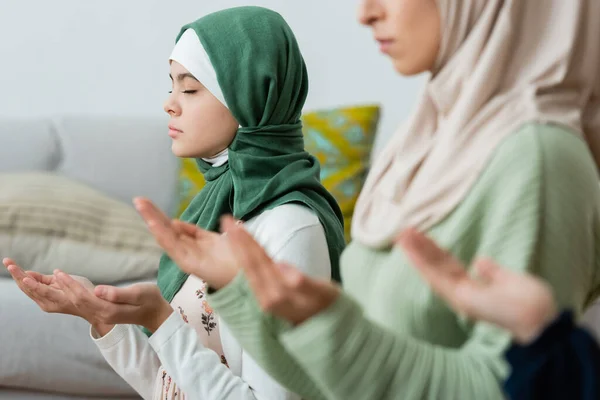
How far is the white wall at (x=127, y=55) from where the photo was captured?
3230 millimetres

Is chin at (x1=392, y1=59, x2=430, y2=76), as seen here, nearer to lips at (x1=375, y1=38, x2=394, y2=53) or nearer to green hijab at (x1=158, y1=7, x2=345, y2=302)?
lips at (x1=375, y1=38, x2=394, y2=53)

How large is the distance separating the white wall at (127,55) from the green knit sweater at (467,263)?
94.2 inches

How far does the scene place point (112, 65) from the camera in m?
3.33

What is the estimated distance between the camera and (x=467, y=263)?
861 mm

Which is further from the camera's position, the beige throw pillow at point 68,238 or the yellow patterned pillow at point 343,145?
the yellow patterned pillow at point 343,145

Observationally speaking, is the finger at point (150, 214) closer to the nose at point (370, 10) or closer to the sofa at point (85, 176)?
the nose at point (370, 10)

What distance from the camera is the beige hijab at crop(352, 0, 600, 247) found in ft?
2.87

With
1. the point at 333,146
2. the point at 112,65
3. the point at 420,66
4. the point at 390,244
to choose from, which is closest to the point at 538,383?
the point at 390,244

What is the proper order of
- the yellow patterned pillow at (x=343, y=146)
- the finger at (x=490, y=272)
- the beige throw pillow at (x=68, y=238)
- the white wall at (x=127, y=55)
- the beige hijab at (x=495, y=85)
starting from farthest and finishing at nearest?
1. the white wall at (x=127, y=55)
2. the yellow patterned pillow at (x=343, y=146)
3. the beige throw pillow at (x=68, y=238)
4. the beige hijab at (x=495, y=85)
5. the finger at (x=490, y=272)

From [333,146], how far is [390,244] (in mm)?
1971

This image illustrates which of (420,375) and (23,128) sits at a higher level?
(420,375)

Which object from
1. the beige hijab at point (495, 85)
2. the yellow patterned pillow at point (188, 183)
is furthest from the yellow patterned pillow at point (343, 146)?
the beige hijab at point (495, 85)

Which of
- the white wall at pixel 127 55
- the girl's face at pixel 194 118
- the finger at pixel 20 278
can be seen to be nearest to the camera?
the finger at pixel 20 278

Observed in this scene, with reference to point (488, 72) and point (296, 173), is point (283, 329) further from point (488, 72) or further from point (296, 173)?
point (296, 173)
